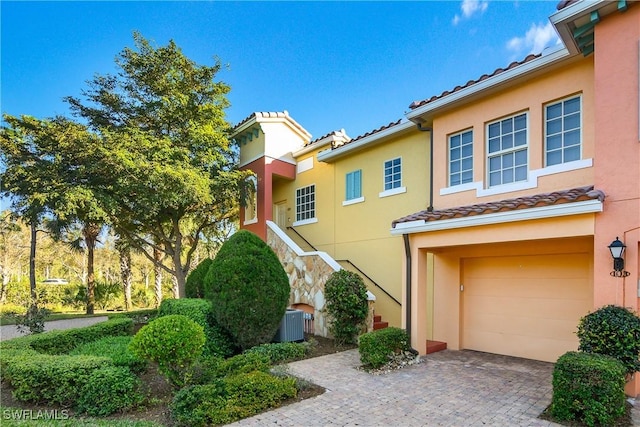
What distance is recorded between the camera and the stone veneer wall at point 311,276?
35.9 feet

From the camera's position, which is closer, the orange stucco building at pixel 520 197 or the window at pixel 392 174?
the orange stucco building at pixel 520 197

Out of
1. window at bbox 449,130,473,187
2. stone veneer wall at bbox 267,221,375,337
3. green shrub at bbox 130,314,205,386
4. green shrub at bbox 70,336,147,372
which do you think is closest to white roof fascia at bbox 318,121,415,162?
window at bbox 449,130,473,187

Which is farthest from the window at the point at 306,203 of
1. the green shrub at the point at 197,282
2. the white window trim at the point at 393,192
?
the green shrub at the point at 197,282

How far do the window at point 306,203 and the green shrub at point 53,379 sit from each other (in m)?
9.96

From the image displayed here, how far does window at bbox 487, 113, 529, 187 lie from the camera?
831cm

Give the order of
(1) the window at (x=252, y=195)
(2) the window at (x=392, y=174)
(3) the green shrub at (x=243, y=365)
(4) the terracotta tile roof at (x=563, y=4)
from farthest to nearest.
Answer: (1) the window at (x=252, y=195)
(2) the window at (x=392, y=174)
(3) the green shrub at (x=243, y=365)
(4) the terracotta tile roof at (x=563, y=4)

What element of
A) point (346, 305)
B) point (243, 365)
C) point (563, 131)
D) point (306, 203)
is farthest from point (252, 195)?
point (563, 131)

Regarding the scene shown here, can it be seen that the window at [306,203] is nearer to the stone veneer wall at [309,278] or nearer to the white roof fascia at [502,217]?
the stone veneer wall at [309,278]

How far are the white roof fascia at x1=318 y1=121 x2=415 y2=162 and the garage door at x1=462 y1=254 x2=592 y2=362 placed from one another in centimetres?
446

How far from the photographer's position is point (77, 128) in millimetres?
13109

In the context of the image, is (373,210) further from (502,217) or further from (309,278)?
(502,217)

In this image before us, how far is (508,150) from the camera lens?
27.9 ft

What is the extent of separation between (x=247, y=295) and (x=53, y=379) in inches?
154

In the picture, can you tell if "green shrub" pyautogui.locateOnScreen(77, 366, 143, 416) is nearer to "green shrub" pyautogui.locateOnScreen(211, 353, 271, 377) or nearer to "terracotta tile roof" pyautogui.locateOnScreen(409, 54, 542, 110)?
"green shrub" pyautogui.locateOnScreen(211, 353, 271, 377)
